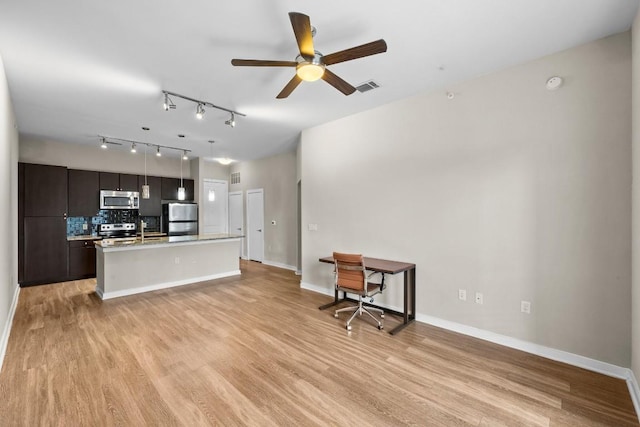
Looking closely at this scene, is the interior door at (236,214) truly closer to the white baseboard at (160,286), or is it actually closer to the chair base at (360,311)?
the white baseboard at (160,286)

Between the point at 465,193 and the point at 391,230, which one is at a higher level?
the point at 465,193

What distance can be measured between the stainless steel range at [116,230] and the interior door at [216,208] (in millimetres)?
1748

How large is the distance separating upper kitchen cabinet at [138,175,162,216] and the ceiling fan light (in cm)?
613

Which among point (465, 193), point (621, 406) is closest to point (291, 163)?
point (465, 193)

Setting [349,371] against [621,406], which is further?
[349,371]

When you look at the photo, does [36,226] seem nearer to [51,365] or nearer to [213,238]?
[213,238]

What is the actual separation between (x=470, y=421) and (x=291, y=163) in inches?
232

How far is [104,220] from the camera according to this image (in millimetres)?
6676

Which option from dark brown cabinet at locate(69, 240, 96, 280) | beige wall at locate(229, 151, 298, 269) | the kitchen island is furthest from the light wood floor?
beige wall at locate(229, 151, 298, 269)

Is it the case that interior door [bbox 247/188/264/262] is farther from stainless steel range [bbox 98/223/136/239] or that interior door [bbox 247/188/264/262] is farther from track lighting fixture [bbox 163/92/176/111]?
track lighting fixture [bbox 163/92/176/111]

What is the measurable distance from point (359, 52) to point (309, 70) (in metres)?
0.41

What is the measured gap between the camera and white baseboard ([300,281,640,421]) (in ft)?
7.62

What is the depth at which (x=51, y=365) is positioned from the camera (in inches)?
103

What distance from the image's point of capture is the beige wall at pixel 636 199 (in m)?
2.13
